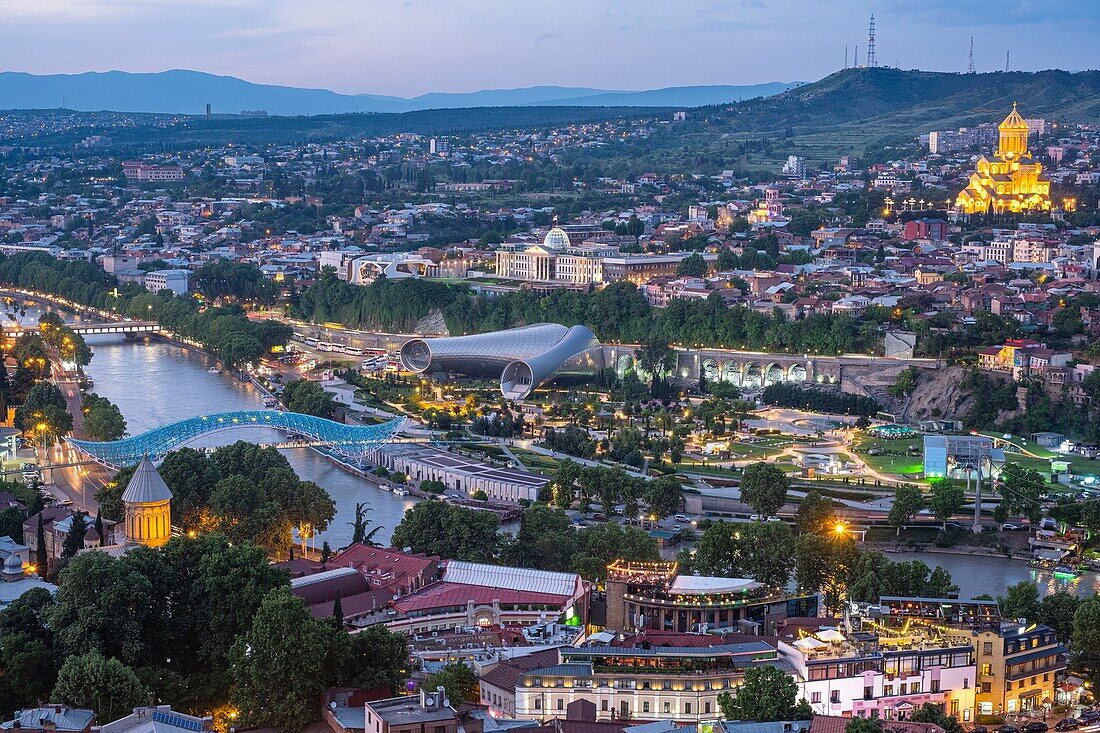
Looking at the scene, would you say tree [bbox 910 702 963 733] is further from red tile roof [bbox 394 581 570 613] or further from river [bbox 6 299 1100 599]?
river [bbox 6 299 1100 599]

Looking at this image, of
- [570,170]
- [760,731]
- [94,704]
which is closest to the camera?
[760,731]

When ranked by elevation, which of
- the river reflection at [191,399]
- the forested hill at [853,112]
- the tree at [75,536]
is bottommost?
the river reflection at [191,399]

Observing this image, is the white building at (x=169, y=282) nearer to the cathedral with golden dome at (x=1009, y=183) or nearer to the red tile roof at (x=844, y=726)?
the cathedral with golden dome at (x=1009, y=183)

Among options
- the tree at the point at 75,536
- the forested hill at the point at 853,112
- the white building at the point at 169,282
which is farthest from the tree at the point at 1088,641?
the forested hill at the point at 853,112

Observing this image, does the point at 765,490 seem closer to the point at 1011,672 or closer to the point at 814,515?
the point at 814,515

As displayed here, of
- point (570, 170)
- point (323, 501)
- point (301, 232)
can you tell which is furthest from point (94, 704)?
point (570, 170)

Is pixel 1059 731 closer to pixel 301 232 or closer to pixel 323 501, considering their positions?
pixel 323 501
